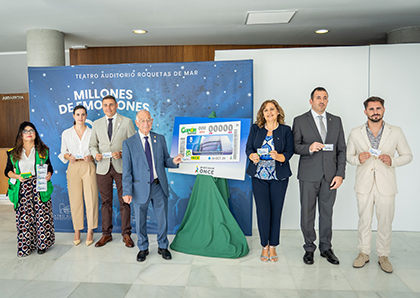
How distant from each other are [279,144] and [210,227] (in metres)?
1.38

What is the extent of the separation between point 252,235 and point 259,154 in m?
1.63

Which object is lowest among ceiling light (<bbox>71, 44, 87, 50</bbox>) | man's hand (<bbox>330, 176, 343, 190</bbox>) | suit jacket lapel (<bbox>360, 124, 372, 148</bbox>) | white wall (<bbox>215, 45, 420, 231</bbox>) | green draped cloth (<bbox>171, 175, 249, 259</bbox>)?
green draped cloth (<bbox>171, 175, 249, 259</bbox>)

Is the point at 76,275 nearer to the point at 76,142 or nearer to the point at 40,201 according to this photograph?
the point at 40,201

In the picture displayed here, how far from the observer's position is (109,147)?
4129 millimetres

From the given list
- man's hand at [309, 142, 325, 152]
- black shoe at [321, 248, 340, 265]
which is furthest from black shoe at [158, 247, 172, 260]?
man's hand at [309, 142, 325, 152]

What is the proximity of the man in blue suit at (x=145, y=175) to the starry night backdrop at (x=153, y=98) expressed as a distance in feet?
2.74

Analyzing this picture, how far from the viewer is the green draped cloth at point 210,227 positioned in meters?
3.80

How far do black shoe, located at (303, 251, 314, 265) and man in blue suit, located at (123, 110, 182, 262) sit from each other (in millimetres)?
1601

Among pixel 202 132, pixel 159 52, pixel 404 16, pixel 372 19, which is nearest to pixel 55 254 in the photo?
pixel 202 132

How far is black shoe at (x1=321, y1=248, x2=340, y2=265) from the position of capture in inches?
140

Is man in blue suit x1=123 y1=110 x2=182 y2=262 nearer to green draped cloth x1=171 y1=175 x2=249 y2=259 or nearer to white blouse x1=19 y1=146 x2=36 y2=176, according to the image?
green draped cloth x1=171 y1=175 x2=249 y2=259

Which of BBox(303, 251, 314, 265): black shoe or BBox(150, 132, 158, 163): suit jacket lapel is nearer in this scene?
BBox(303, 251, 314, 265): black shoe

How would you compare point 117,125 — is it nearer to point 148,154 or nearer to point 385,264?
point 148,154

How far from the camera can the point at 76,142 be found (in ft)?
13.9
